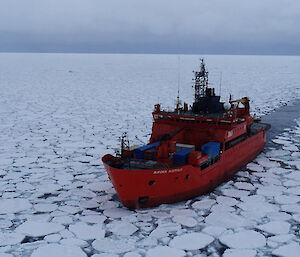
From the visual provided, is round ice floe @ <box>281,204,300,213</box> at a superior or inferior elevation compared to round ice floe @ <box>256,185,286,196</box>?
inferior

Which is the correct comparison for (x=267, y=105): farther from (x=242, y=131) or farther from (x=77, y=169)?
(x=77, y=169)

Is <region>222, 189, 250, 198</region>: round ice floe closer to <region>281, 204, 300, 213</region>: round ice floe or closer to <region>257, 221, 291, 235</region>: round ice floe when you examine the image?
<region>281, 204, 300, 213</region>: round ice floe

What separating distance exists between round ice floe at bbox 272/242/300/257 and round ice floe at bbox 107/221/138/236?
2.65 meters

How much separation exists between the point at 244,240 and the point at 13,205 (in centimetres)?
506

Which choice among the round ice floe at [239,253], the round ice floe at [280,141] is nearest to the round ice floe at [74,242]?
the round ice floe at [239,253]

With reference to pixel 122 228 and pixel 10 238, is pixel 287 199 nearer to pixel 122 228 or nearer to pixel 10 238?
pixel 122 228

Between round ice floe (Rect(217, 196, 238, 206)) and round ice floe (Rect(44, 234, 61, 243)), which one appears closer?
round ice floe (Rect(44, 234, 61, 243))

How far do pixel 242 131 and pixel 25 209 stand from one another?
6681 mm

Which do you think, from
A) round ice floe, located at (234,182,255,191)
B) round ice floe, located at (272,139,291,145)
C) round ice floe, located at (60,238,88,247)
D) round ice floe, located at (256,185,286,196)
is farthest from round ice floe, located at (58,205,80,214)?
round ice floe, located at (272,139,291,145)

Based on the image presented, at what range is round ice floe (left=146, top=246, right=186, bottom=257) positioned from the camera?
579 cm

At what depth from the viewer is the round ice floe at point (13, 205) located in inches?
291

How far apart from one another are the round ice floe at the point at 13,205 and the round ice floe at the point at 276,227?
5126 millimetres

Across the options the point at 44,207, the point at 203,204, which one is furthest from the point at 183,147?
the point at 44,207

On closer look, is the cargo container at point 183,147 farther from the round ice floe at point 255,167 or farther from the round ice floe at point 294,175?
the round ice floe at point 294,175
